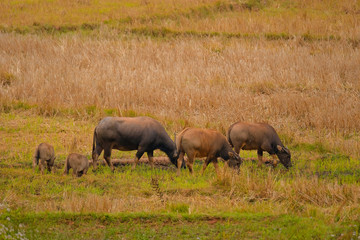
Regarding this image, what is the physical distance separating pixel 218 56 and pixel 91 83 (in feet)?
18.0

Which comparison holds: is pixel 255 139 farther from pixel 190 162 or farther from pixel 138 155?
pixel 138 155

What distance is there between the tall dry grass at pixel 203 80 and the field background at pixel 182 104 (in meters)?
0.06

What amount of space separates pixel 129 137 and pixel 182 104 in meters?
5.15

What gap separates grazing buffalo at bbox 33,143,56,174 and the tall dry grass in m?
4.42

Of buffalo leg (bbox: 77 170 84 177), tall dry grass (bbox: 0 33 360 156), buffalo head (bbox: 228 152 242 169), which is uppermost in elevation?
tall dry grass (bbox: 0 33 360 156)

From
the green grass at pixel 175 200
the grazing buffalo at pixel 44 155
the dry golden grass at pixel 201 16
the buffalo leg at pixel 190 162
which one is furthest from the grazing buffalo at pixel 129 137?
the dry golden grass at pixel 201 16

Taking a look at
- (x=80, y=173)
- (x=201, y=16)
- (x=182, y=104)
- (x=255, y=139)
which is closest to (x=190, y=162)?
(x=255, y=139)

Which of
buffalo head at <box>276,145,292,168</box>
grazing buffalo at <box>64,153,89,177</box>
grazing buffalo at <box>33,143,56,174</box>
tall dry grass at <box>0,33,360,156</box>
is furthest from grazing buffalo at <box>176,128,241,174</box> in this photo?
tall dry grass at <box>0,33,360,156</box>

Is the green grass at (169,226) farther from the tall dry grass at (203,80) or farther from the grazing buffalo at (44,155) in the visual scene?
the tall dry grass at (203,80)

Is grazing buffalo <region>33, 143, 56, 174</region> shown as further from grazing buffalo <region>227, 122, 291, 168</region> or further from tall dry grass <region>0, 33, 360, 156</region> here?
tall dry grass <region>0, 33, 360, 156</region>

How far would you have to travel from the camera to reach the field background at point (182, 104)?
8250mm

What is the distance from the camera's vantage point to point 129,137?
11625 mm

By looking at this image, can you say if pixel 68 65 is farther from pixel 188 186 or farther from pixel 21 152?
pixel 188 186

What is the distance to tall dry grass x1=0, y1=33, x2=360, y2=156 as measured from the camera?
1567 cm
